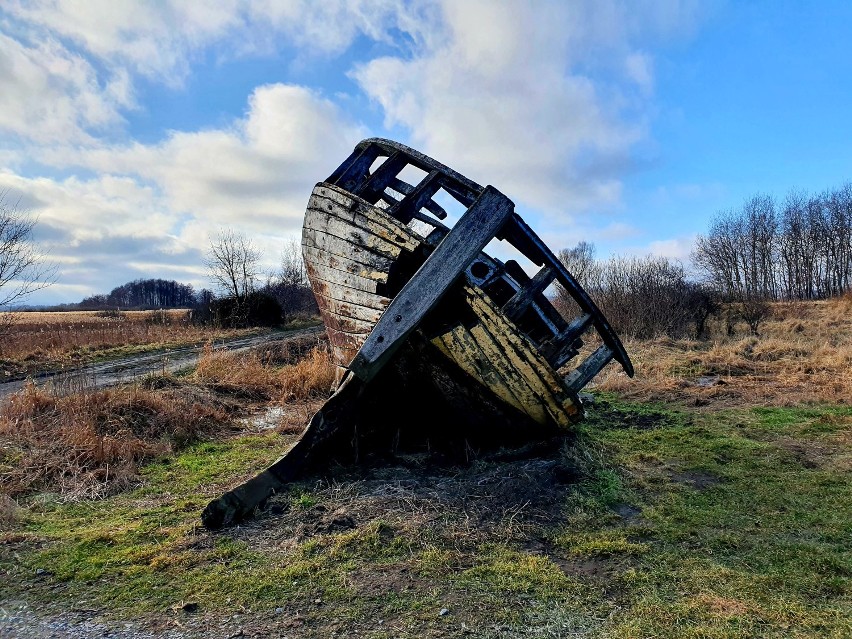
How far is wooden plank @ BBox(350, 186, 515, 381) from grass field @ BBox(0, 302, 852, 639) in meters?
1.22

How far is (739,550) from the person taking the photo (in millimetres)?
3545

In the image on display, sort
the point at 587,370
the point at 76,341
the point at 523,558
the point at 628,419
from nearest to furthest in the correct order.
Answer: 1. the point at 523,558
2. the point at 587,370
3. the point at 628,419
4. the point at 76,341

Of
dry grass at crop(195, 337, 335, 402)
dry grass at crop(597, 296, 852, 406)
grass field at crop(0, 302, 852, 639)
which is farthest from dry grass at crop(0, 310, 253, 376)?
dry grass at crop(597, 296, 852, 406)

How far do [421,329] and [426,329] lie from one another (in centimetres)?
6

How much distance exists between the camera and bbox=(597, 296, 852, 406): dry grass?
900 cm

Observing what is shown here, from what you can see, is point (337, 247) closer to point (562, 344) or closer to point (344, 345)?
point (344, 345)

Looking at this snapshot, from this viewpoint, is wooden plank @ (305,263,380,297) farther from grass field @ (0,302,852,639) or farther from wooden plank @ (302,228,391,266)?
grass field @ (0,302,852,639)

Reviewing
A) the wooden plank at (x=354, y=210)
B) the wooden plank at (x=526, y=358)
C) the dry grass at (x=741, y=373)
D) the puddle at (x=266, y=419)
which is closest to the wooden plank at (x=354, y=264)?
the wooden plank at (x=354, y=210)

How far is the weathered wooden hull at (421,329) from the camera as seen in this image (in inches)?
193

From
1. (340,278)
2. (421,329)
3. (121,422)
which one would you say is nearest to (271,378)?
(121,422)

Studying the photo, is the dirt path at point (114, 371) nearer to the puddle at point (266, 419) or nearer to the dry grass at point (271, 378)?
the dry grass at point (271, 378)

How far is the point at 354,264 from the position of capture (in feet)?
17.6

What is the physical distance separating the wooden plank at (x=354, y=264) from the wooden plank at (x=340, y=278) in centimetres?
4

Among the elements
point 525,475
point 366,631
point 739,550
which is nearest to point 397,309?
point 525,475
